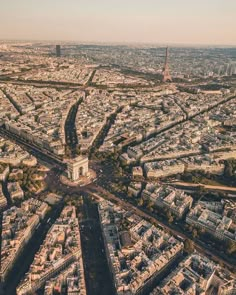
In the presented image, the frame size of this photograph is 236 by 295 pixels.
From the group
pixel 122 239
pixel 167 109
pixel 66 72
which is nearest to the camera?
pixel 122 239

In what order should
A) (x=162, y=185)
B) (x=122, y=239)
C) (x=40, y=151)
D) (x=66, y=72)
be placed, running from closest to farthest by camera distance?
(x=122, y=239), (x=162, y=185), (x=40, y=151), (x=66, y=72)

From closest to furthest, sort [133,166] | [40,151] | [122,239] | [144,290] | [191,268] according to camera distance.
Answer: [144,290], [191,268], [122,239], [133,166], [40,151]

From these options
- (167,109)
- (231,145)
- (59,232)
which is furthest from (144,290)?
(167,109)

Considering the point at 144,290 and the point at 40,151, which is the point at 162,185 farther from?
the point at 40,151

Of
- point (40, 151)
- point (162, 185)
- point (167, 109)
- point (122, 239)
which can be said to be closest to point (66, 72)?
point (167, 109)

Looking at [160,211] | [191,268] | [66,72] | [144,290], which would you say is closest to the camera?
[144,290]

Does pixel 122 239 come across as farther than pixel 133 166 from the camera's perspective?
No

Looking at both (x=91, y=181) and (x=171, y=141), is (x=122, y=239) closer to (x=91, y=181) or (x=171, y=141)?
(x=91, y=181)
